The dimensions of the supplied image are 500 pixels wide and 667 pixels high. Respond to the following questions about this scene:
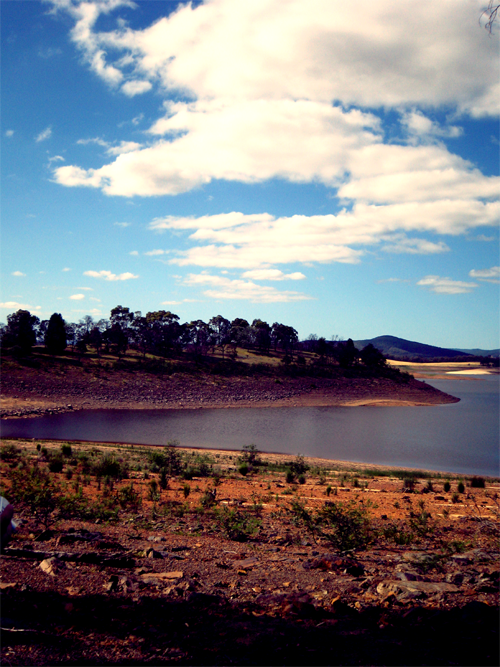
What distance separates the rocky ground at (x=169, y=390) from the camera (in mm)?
46688

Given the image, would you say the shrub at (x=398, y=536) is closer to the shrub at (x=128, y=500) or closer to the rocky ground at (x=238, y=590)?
the rocky ground at (x=238, y=590)

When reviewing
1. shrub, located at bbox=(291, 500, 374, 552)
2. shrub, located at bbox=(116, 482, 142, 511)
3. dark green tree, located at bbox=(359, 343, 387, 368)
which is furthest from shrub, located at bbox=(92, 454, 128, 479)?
dark green tree, located at bbox=(359, 343, 387, 368)

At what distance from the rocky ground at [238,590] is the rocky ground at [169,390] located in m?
38.6

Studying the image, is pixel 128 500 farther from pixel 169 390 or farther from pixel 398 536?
pixel 169 390

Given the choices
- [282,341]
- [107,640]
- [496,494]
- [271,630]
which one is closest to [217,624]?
[271,630]

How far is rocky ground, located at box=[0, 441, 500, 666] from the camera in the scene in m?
3.33

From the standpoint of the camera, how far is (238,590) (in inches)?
190

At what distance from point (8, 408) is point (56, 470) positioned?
32496 millimetres

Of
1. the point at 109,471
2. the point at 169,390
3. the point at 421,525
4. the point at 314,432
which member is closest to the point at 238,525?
the point at 421,525

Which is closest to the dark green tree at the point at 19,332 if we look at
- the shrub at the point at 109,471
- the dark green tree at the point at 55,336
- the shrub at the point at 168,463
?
the dark green tree at the point at 55,336

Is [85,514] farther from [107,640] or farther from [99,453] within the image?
[99,453]

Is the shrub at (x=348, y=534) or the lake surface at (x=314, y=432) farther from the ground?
the shrub at (x=348, y=534)

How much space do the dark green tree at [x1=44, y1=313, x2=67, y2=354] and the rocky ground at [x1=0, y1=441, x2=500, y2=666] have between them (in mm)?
57167

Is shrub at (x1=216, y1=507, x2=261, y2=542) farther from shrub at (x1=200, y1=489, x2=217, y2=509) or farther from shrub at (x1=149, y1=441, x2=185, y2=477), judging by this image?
shrub at (x1=149, y1=441, x2=185, y2=477)
